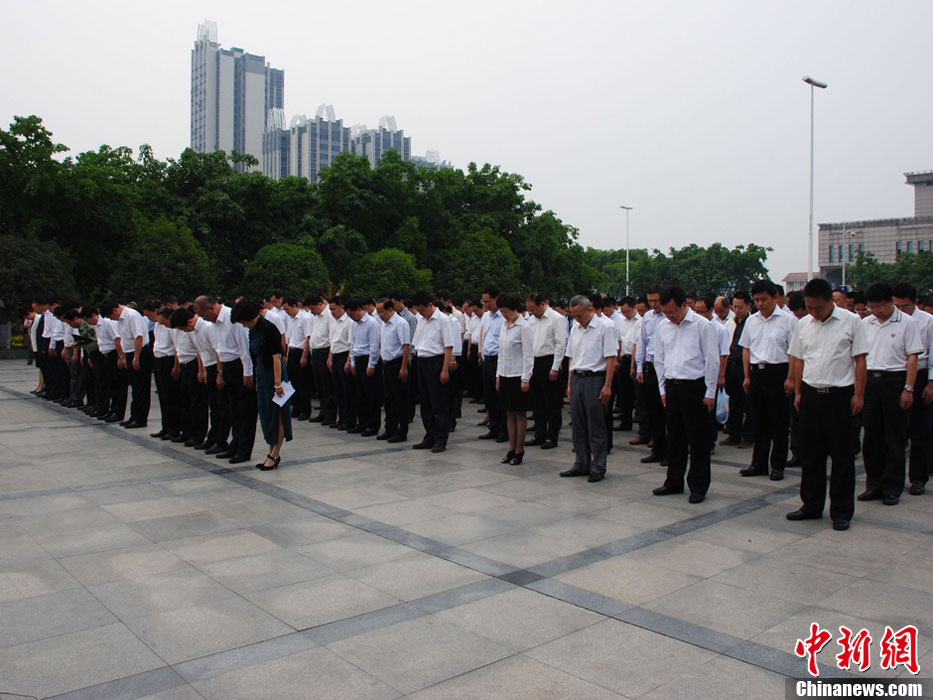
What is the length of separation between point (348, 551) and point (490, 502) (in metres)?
1.64

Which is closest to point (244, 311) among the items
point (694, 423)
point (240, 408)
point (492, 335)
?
point (240, 408)

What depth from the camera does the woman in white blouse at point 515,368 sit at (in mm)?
7883

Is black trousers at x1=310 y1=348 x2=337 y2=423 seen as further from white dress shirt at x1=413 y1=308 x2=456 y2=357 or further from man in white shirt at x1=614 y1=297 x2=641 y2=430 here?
man in white shirt at x1=614 y1=297 x2=641 y2=430

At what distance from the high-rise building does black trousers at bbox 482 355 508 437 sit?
86308mm

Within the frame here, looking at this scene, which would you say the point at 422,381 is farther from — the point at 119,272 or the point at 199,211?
the point at 199,211

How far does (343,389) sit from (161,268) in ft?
54.5

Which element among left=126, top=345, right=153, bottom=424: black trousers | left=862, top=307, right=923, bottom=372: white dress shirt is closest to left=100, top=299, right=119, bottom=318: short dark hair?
left=126, top=345, right=153, bottom=424: black trousers

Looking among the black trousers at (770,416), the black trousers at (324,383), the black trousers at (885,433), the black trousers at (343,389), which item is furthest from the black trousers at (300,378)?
the black trousers at (885,433)

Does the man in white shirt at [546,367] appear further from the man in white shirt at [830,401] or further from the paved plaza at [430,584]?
the man in white shirt at [830,401]

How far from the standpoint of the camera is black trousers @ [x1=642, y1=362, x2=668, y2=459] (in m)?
8.15

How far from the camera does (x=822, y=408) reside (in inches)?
219

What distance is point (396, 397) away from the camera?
938 cm

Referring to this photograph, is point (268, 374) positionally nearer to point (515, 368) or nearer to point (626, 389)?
point (515, 368)

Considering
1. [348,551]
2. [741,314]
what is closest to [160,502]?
[348,551]
